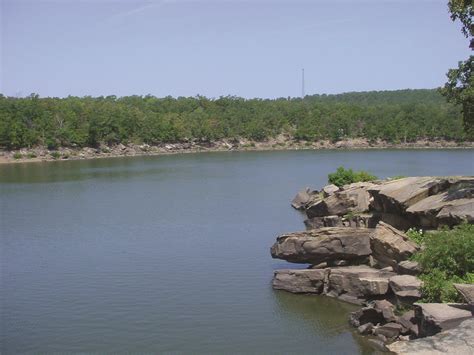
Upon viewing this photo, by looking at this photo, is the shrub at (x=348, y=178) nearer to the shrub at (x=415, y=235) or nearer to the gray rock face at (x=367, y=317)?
the shrub at (x=415, y=235)

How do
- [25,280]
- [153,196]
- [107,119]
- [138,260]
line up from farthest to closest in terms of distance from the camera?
1. [107,119]
2. [153,196]
3. [138,260]
4. [25,280]

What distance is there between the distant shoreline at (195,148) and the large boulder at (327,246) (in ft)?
347

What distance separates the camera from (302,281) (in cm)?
3095

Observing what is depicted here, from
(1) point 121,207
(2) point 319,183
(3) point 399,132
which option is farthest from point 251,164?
(3) point 399,132

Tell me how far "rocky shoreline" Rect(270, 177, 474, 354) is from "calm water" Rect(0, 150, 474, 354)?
0.98 m

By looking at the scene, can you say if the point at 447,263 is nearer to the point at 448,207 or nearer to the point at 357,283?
the point at 448,207

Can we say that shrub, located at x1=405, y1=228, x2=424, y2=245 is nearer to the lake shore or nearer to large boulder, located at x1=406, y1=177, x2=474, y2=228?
large boulder, located at x1=406, y1=177, x2=474, y2=228

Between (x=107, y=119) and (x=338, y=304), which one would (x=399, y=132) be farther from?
(x=338, y=304)

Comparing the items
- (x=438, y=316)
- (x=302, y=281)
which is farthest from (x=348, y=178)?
(x=438, y=316)

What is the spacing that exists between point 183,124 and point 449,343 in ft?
523

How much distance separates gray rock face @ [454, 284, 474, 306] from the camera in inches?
871

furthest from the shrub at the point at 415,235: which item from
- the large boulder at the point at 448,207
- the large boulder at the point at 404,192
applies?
the large boulder at the point at 404,192

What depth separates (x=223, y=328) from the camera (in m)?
26.7

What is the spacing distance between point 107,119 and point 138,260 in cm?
11768
